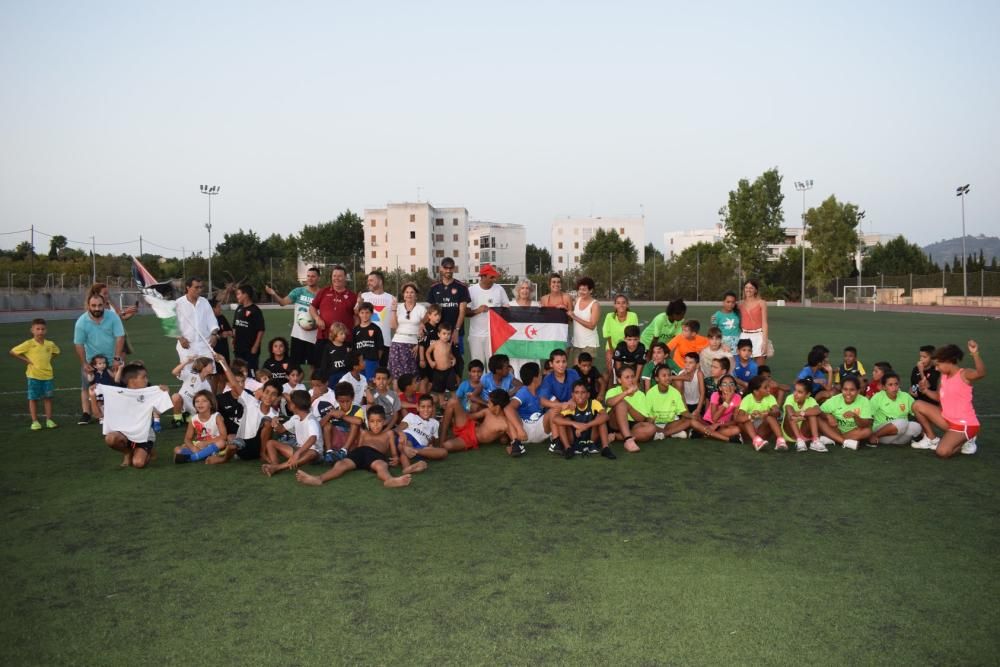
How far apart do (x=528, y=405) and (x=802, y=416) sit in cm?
284

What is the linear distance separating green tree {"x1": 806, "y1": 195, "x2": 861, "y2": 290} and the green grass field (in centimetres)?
5909

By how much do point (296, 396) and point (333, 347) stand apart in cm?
171

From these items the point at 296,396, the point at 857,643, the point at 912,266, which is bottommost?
the point at 857,643

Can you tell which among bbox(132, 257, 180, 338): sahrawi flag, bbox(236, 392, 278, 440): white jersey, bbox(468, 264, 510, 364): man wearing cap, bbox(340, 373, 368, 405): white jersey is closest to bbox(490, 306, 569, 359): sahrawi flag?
bbox(468, 264, 510, 364): man wearing cap

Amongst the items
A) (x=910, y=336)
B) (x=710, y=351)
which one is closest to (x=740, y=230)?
(x=910, y=336)

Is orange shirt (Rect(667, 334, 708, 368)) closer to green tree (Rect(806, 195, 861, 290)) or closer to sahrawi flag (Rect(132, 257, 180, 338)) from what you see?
sahrawi flag (Rect(132, 257, 180, 338))

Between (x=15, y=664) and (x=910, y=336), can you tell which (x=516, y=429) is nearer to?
(x=15, y=664)

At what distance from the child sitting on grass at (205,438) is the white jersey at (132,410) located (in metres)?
0.30

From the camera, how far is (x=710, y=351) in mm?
9594

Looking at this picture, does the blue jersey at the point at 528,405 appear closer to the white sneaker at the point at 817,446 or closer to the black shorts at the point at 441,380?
the black shorts at the point at 441,380

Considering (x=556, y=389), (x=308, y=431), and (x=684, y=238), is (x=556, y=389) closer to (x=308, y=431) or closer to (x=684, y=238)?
(x=308, y=431)

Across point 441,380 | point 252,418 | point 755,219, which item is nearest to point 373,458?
point 252,418

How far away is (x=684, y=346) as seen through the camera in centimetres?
959

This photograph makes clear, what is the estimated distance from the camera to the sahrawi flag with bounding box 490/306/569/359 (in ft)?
32.4
